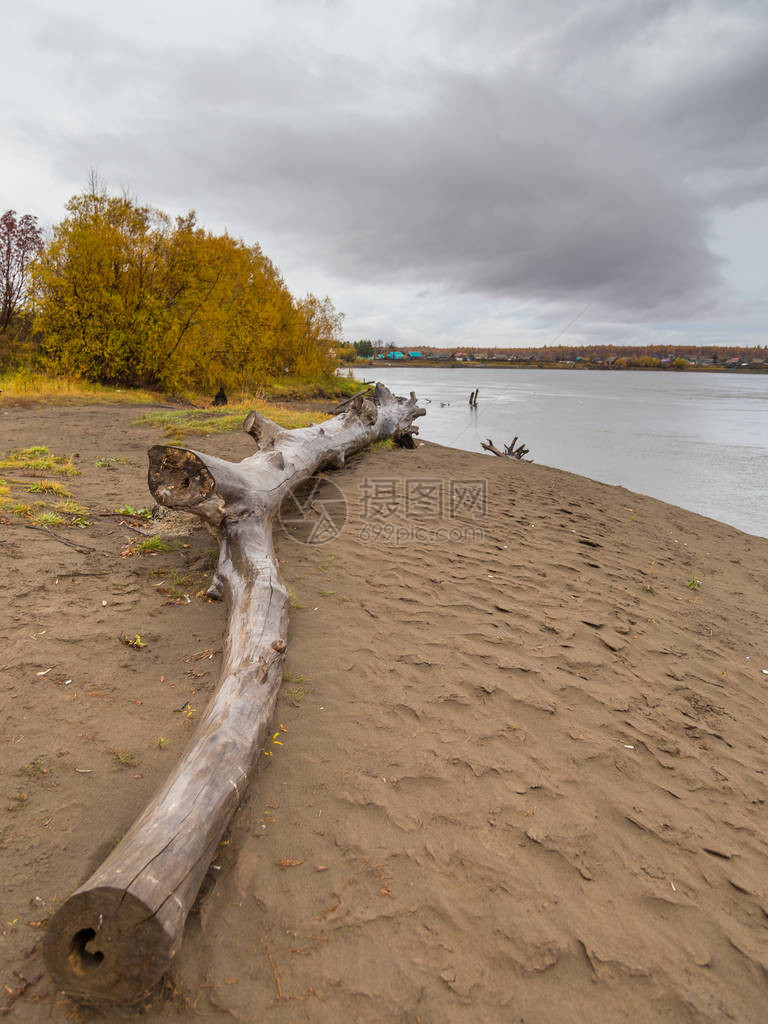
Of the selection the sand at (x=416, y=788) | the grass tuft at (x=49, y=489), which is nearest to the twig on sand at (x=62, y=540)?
the sand at (x=416, y=788)

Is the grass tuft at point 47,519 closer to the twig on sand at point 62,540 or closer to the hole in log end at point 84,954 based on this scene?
the twig on sand at point 62,540

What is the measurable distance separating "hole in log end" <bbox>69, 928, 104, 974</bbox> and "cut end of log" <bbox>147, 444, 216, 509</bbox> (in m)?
2.71

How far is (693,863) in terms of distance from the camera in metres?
2.14

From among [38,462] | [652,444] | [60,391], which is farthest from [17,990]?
[652,444]

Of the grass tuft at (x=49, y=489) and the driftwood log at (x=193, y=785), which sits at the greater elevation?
the grass tuft at (x=49, y=489)

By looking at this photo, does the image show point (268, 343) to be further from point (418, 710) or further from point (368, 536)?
point (418, 710)

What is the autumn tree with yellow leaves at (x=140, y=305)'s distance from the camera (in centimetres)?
1599

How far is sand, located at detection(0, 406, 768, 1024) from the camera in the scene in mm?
1635

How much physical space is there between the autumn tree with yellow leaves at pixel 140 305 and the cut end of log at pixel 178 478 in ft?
50.3

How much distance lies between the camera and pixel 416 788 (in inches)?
90.6

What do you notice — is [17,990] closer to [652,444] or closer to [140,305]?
[140,305]

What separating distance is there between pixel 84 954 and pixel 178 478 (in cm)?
289

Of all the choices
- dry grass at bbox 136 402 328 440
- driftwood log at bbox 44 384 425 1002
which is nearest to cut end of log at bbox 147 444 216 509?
driftwood log at bbox 44 384 425 1002

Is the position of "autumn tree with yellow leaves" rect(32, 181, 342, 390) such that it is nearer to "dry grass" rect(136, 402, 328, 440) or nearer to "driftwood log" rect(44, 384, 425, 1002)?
"dry grass" rect(136, 402, 328, 440)
